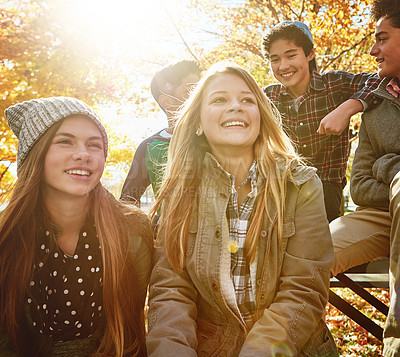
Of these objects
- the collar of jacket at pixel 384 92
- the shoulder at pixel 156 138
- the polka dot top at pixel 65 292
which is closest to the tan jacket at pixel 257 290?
the polka dot top at pixel 65 292

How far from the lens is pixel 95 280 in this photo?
240cm

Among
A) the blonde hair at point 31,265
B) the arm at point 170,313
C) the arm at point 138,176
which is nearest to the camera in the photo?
the arm at point 170,313

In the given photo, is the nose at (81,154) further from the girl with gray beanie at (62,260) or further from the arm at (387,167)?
the arm at (387,167)

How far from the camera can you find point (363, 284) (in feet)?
10.7

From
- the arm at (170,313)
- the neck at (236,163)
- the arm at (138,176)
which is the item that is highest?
the neck at (236,163)

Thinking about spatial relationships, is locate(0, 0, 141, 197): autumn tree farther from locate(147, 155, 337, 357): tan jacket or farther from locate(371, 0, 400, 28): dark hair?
locate(147, 155, 337, 357): tan jacket

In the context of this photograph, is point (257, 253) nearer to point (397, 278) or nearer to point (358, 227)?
point (397, 278)

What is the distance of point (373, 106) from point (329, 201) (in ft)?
3.29

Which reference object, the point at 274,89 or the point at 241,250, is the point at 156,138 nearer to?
the point at 274,89

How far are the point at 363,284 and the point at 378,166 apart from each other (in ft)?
3.84

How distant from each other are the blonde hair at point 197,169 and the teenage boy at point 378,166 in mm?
780

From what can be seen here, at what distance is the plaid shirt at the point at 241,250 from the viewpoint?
2.10 metres

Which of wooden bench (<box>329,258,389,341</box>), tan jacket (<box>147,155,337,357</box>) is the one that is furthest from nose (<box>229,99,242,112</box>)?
wooden bench (<box>329,258,389,341</box>)

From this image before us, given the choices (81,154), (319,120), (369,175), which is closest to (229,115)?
(81,154)
